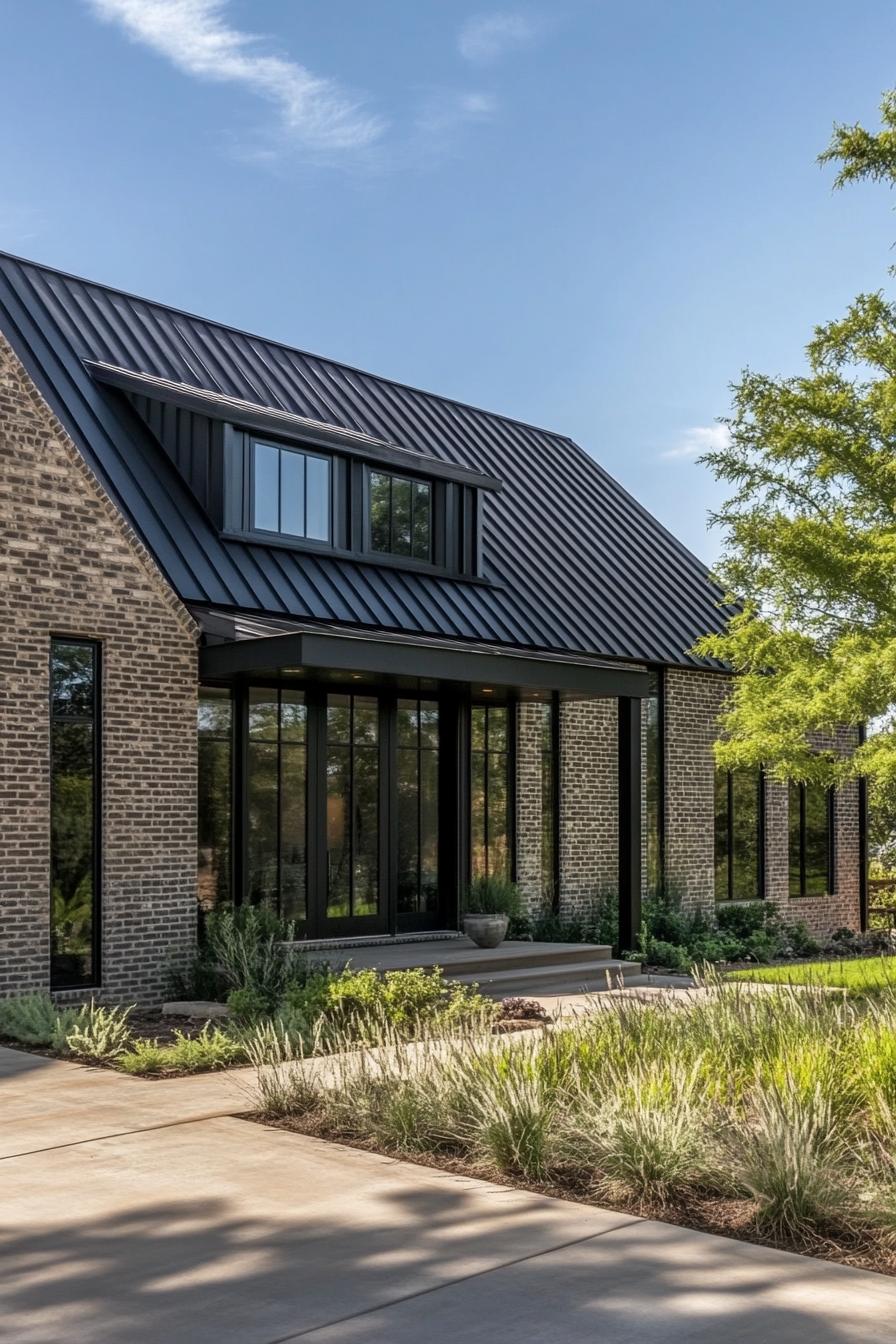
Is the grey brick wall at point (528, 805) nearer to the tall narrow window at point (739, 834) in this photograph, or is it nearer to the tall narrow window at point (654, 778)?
the tall narrow window at point (654, 778)

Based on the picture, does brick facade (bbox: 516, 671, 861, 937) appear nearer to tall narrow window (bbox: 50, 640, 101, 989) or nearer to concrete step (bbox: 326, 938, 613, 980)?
concrete step (bbox: 326, 938, 613, 980)

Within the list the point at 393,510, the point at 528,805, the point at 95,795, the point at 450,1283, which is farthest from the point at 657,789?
the point at 450,1283

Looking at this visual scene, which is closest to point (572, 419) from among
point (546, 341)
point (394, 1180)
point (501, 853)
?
point (546, 341)

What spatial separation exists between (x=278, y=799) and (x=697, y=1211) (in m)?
9.15

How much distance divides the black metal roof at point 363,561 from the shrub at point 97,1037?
4.85 meters

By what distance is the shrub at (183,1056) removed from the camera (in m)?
9.75

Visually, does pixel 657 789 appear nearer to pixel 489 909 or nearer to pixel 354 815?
pixel 489 909

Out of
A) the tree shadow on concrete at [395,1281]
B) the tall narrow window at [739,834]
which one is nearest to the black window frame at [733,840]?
the tall narrow window at [739,834]

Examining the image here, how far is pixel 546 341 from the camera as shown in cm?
2369

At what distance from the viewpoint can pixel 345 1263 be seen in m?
5.66

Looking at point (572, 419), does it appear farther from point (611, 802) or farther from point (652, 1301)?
point (652, 1301)

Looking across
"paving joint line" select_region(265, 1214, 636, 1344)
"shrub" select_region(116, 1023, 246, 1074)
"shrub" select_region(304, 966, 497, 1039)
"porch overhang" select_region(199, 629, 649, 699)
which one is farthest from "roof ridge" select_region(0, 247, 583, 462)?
"paving joint line" select_region(265, 1214, 636, 1344)

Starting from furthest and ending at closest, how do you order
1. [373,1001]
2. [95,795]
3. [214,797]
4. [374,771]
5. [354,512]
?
[354,512] < [374,771] < [214,797] < [95,795] < [373,1001]

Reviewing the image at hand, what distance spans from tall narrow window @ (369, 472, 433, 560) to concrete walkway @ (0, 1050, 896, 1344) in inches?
430
